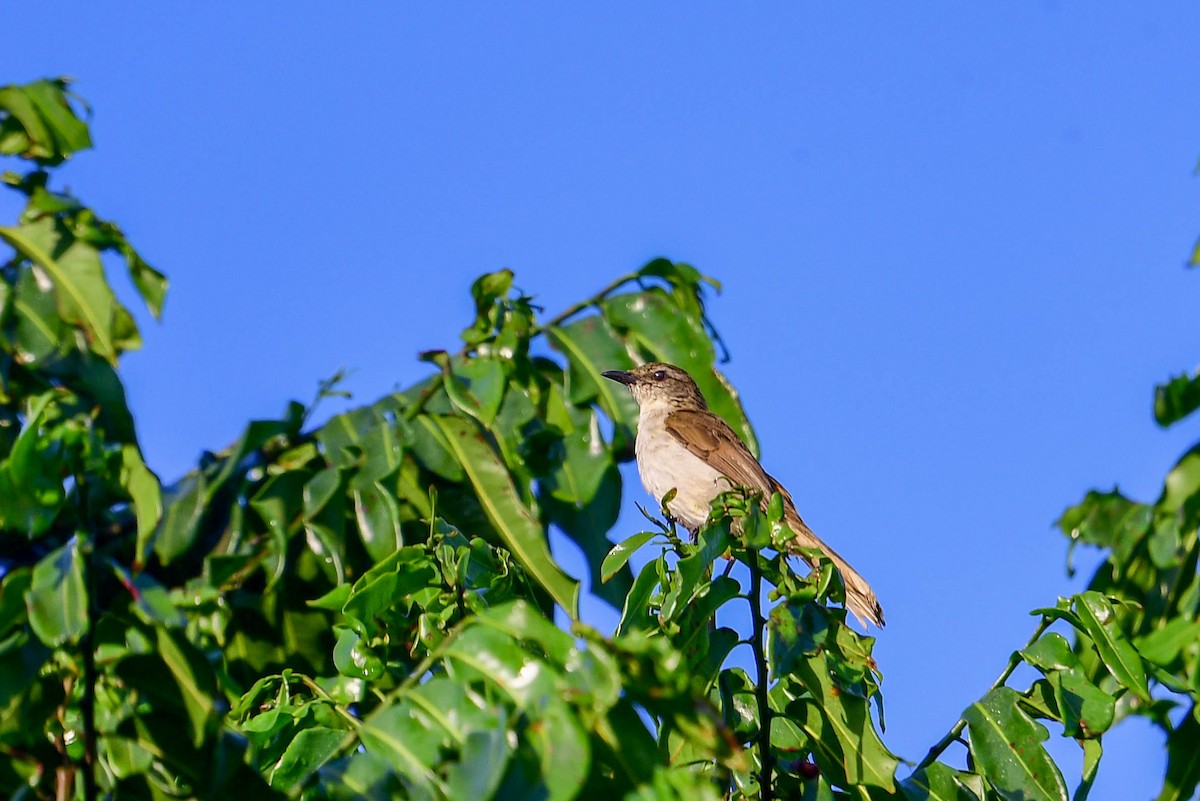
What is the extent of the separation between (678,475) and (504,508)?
4.35 metres

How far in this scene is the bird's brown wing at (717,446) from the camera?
322 inches

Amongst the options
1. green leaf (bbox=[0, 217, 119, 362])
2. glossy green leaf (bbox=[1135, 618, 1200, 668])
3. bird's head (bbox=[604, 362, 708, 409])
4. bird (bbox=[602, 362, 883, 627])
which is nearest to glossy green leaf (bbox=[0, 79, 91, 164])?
green leaf (bbox=[0, 217, 119, 362])

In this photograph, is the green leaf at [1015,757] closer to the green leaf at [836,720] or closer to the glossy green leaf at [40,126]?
the green leaf at [836,720]

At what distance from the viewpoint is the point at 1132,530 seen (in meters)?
2.95

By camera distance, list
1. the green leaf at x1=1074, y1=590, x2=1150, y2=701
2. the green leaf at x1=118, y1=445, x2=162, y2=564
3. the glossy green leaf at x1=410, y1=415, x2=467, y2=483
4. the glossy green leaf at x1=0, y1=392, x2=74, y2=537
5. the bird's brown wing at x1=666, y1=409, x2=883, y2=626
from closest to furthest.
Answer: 1. the glossy green leaf at x1=0, y1=392, x2=74, y2=537
2. the green leaf at x1=118, y1=445, x2=162, y2=564
3. the green leaf at x1=1074, y1=590, x2=1150, y2=701
4. the glossy green leaf at x1=410, y1=415, x2=467, y2=483
5. the bird's brown wing at x1=666, y1=409, x2=883, y2=626

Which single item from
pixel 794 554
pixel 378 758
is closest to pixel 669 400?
pixel 794 554

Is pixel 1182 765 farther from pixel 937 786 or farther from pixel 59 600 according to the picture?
pixel 59 600

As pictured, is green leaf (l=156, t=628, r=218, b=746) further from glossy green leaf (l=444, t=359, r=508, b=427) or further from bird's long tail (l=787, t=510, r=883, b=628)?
bird's long tail (l=787, t=510, r=883, b=628)

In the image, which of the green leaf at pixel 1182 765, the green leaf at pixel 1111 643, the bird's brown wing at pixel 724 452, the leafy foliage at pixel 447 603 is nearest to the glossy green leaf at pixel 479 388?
the leafy foliage at pixel 447 603

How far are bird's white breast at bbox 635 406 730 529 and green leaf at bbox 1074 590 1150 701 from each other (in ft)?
13.8

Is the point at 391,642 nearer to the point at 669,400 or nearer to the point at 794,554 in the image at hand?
the point at 794,554

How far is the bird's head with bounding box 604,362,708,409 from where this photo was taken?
934 cm

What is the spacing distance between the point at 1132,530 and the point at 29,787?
7.23 feet

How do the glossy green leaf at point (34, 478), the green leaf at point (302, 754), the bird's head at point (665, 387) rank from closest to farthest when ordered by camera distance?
the glossy green leaf at point (34, 478), the green leaf at point (302, 754), the bird's head at point (665, 387)
